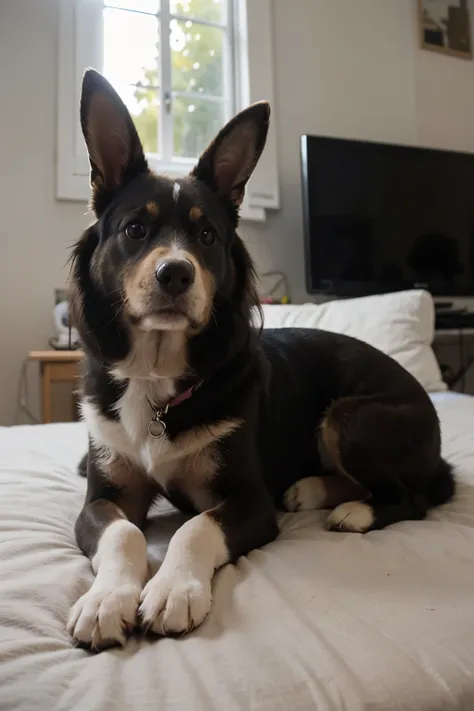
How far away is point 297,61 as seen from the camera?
146 inches

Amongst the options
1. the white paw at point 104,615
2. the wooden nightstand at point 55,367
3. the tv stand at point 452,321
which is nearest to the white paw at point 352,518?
Answer: the white paw at point 104,615

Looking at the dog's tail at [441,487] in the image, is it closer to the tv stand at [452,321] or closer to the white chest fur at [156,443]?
the white chest fur at [156,443]

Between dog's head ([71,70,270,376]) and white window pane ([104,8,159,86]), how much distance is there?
2378 mm

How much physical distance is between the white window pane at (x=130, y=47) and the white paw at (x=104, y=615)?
3.22 m

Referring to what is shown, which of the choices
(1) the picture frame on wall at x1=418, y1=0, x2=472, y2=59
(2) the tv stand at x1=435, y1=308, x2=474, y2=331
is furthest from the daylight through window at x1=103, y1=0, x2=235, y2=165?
(2) the tv stand at x1=435, y1=308, x2=474, y2=331

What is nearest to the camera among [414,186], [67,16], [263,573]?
[263,573]

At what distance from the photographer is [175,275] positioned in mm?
1099

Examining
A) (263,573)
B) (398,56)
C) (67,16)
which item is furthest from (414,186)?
(263,573)

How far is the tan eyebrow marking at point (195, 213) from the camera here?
1.27 metres

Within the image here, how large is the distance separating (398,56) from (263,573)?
3970 millimetres

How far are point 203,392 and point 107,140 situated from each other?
0.59 metres

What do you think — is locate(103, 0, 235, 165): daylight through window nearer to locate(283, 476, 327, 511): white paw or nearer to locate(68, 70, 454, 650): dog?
locate(68, 70, 454, 650): dog

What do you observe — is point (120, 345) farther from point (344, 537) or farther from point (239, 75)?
point (239, 75)

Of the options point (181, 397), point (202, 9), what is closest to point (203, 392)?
point (181, 397)
